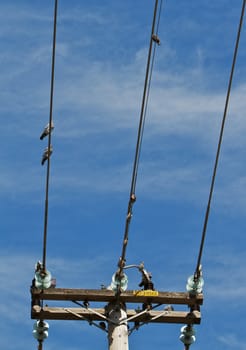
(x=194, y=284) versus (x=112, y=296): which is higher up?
(x=194, y=284)

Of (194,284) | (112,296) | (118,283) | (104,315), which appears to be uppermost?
(194,284)

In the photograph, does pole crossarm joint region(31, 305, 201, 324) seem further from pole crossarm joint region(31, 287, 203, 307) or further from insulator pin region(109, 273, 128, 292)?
insulator pin region(109, 273, 128, 292)

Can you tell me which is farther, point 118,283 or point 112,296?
point 112,296

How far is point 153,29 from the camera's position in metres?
28.9

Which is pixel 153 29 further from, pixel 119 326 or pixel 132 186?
pixel 119 326

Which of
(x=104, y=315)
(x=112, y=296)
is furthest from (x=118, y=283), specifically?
(x=104, y=315)

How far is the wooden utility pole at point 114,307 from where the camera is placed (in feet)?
100

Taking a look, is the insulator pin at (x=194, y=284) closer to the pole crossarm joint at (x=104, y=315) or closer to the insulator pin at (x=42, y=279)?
the pole crossarm joint at (x=104, y=315)

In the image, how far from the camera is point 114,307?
30.7 metres

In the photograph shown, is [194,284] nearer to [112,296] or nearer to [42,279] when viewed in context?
[112,296]

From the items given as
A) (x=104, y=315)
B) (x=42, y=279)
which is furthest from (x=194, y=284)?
(x=42, y=279)

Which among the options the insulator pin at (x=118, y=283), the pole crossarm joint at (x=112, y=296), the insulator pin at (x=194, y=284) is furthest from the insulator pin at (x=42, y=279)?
the insulator pin at (x=194, y=284)

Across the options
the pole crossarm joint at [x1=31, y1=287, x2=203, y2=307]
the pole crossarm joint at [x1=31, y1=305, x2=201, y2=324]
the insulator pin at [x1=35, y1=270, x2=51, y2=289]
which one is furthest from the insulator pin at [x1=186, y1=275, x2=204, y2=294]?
the insulator pin at [x1=35, y1=270, x2=51, y2=289]

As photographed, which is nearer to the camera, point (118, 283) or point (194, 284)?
point (118, 283)
